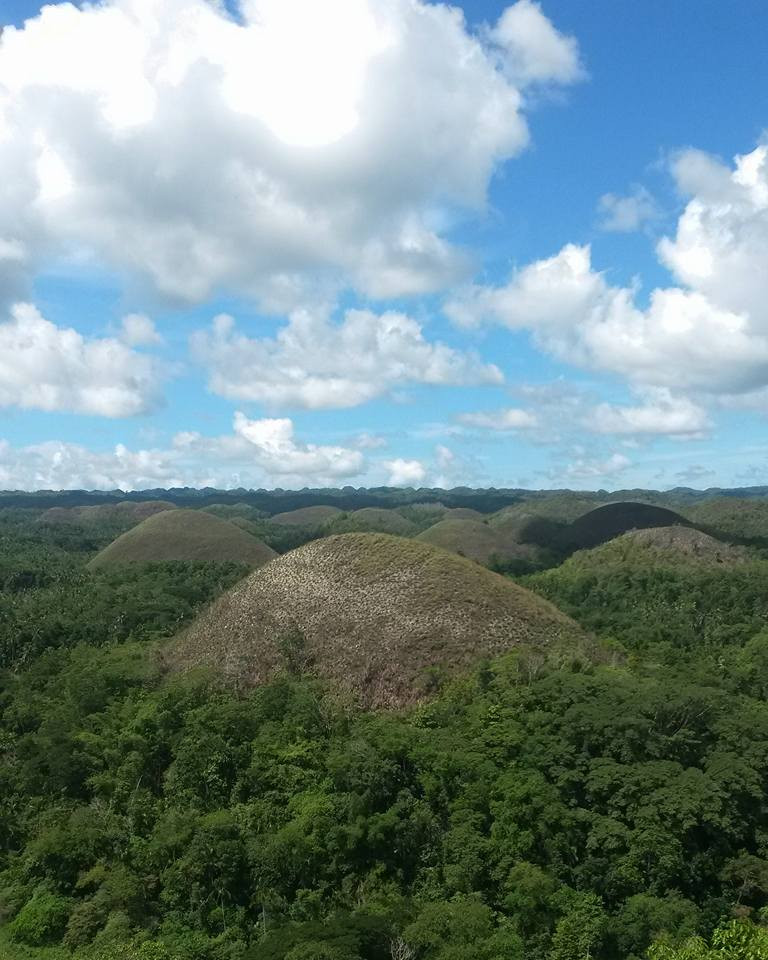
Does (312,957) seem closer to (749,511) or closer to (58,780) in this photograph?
(58,780)

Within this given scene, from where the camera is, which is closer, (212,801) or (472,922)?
(472,922)

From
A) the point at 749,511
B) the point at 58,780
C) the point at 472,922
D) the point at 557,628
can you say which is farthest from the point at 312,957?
the point at 749,511

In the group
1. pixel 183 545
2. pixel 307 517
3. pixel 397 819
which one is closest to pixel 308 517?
pixel 307 517

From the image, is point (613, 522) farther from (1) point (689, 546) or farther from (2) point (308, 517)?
(2) point (308, 517)

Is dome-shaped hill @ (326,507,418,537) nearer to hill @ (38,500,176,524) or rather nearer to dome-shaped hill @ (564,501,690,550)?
dome-shaped hill @ (564,501,690,550)

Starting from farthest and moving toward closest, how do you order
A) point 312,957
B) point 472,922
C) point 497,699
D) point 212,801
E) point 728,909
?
point 497,699, point 212,801, point 728,909, point 472,922, point 312,957

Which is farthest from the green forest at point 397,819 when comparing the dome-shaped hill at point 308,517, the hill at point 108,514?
the hill at point 108,514

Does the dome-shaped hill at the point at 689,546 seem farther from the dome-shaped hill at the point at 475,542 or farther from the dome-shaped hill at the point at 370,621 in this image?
the dome-shaped hill at the point at 370,621
